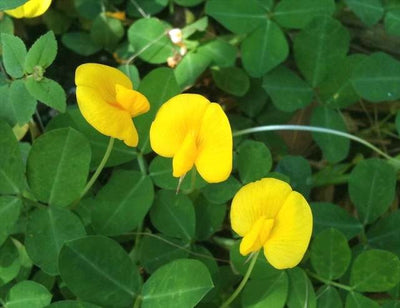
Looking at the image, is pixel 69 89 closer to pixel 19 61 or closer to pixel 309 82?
pixel 19 61

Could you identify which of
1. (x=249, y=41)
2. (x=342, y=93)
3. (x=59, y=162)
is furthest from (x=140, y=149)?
(x=342, y=93)

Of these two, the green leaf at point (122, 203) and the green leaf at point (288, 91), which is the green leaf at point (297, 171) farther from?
the green leaf at point (122, 203)

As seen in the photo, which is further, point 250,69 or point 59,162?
point 250,69

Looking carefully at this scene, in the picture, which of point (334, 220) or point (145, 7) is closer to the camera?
point (334, 220)

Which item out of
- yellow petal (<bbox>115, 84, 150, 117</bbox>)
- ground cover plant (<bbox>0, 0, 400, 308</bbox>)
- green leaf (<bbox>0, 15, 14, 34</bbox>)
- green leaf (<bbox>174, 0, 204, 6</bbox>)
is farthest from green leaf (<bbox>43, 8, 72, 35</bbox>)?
yellow petal (<bbox>115, 84, 150, 117</bbox>)

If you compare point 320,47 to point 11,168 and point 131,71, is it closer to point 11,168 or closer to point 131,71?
point 131,71

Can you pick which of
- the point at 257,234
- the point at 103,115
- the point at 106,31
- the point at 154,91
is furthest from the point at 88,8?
the point at 257,234
